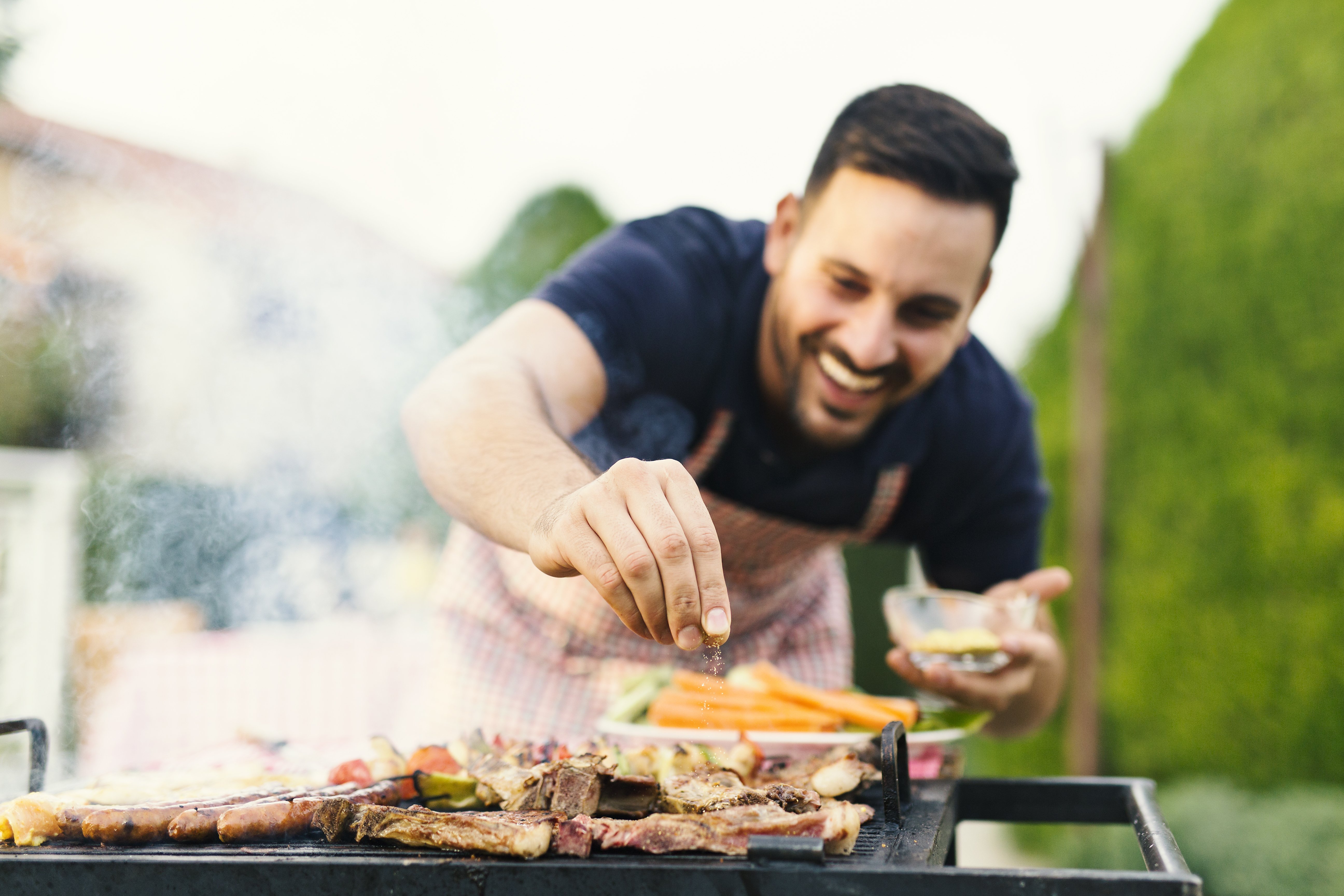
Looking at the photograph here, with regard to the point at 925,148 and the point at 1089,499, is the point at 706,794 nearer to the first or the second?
the point at 925,148

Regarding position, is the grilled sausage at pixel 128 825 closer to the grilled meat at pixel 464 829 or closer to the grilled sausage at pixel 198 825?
the grilled sausage at pixel 198 825

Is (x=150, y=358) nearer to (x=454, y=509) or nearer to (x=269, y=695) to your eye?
(x=269, y=695)

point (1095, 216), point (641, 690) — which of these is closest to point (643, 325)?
point (641, 690)

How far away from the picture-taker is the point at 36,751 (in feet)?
4.55

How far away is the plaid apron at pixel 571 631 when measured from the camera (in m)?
2.34

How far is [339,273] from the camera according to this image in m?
5.17

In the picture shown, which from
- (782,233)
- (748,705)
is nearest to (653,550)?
(748,705)

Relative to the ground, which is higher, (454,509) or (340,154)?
(340,154)

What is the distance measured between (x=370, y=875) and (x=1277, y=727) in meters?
4.09

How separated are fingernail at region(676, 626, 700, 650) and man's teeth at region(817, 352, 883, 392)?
40.8 inches

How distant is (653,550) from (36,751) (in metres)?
1.09

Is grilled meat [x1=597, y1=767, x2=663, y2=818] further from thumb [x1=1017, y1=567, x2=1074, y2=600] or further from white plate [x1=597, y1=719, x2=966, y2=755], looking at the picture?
thumb [x1=1017, y1=567, x2=1074, y2=600]

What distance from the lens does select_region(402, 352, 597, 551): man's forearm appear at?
4.13 ft

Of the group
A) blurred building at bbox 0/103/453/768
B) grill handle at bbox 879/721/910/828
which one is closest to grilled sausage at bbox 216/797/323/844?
grill handle at bbox 879/721/910/828
